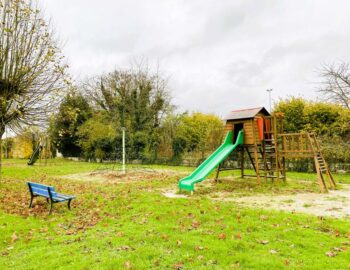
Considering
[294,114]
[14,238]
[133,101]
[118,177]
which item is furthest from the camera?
[133,101]

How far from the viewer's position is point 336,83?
17.6 metres

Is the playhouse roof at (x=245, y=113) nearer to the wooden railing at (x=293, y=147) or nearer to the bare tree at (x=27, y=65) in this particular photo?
the wooden railing at (x=293, y=147)

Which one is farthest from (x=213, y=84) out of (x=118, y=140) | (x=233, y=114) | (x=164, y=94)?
(x=233, y=114)

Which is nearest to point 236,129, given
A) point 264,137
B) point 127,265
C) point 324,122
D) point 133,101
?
point 264,137

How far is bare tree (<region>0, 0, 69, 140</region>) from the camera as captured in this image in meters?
9.69

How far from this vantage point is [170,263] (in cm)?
381

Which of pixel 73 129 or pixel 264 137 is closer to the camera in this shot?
pixel 264 137

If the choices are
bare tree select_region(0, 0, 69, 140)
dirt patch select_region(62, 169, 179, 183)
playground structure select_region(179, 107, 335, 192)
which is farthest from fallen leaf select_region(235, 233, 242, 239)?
dirt patch select_region(62, 169, 179, 183)

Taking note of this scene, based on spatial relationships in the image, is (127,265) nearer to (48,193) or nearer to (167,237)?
(167,237)

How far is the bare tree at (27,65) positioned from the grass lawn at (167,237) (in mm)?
4296

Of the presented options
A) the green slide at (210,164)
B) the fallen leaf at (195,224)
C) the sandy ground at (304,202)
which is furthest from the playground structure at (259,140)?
the fallen leaf at (195,224)

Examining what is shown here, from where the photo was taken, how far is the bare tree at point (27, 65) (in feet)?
31.8

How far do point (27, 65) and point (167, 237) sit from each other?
8803 millimetres

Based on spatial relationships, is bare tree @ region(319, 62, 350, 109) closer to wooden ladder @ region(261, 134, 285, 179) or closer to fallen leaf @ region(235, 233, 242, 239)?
wooden ladder @ region(261, 134, 285, 179)
